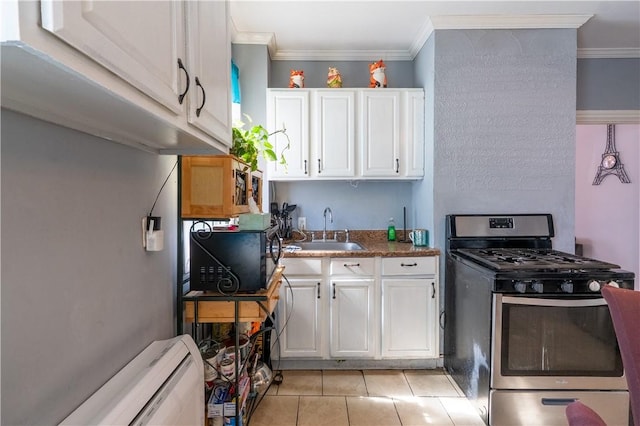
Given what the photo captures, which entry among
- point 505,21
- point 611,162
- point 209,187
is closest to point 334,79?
point 505,21

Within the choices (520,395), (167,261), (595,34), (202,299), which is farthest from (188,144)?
(595,34)

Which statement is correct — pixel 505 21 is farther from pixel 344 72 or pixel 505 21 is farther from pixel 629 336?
pixel 629 336

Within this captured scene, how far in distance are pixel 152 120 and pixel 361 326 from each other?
2.09 meters

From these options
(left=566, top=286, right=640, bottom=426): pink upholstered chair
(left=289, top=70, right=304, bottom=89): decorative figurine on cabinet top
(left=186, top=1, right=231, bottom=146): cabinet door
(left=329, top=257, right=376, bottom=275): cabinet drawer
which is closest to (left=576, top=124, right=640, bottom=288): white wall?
(left=329, top=257, right=376, bottom=275): cabinet drawer

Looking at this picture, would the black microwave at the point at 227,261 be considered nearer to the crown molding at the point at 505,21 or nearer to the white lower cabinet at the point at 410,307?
the white lower cabinet at the point at 410,307

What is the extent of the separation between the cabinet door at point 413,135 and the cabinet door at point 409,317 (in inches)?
35.1

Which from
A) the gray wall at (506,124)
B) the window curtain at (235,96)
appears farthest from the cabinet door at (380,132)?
the window curtain at (235,96)

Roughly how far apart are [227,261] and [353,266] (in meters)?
1.14

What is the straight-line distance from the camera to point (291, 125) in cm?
284

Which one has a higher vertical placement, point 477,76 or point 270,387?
point 477,76

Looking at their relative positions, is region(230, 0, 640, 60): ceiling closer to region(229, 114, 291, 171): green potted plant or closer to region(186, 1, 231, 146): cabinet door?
region(229, 114, 291, 171): green potted plant

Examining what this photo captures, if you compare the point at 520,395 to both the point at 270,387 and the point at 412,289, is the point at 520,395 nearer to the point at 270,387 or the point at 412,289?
the point at 412,289

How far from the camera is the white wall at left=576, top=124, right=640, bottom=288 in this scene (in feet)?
13.1

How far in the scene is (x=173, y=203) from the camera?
1641 mm
